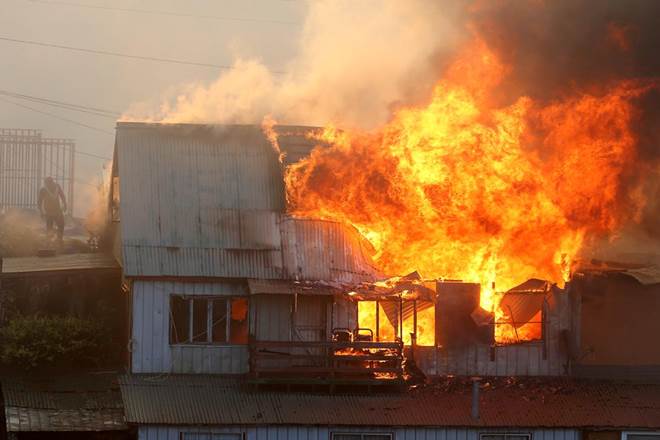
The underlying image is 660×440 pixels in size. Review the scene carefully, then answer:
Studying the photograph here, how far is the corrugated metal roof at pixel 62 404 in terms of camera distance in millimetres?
25406

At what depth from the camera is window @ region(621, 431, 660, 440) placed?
2700 centimetres

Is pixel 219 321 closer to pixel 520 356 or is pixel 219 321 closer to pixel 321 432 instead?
pixel 321 432

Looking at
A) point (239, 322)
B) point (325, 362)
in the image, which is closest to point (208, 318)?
point (239, 322)

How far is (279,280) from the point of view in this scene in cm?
2898

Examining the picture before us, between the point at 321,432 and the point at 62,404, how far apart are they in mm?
7007

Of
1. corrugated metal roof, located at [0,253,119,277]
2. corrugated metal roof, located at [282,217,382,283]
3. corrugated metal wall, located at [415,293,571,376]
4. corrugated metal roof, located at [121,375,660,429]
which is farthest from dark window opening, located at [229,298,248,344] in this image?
corrugated metal wall, located at [415,293,571,376]

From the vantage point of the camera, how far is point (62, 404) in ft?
86.2

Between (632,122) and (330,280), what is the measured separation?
1059 centimetres

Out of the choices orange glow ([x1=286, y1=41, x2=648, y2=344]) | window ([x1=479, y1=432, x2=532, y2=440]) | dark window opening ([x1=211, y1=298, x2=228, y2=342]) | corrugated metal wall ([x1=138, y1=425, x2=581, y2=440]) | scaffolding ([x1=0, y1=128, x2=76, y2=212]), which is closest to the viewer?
corrugated metal wall ([x1=138, y1=425, x2=581, y2=440])

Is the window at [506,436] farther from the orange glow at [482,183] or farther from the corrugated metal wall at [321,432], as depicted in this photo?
the orange glow at [482,183]

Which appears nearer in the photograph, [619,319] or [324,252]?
[619,319]

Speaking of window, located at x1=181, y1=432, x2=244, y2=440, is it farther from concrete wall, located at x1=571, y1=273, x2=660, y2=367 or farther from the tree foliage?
concrete wall, located at x1=571, y1=273, x2=660, y2=367

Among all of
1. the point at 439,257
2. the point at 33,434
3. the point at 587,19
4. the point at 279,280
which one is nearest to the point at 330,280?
the point at 279,280

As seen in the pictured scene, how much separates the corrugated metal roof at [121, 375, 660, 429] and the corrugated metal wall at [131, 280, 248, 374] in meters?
0.42
